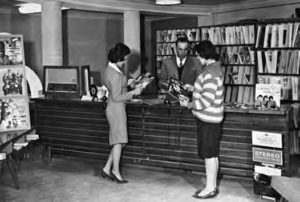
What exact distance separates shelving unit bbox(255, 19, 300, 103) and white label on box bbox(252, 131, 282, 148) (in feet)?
9.16

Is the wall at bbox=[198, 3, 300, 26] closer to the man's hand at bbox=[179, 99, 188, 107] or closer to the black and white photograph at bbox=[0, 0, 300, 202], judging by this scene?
the black and white photograph at bbox=[0, 0, 300, 202]

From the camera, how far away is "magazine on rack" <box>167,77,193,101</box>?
15.5ft

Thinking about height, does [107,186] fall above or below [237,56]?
below

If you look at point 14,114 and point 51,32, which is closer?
point 14,114

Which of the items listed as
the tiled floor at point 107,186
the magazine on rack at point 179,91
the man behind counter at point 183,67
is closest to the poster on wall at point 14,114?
the tiled floor at point 107,186

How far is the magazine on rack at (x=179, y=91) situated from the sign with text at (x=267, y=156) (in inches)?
37.2

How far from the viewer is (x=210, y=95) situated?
4098 millimetres

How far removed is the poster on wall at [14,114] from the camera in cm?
527

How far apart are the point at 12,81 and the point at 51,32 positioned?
5.69 ft

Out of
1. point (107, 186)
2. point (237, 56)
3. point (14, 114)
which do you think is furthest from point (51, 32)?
point (237, 56)

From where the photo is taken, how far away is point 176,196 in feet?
14.5

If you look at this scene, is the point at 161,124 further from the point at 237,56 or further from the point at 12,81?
the point at 237,56

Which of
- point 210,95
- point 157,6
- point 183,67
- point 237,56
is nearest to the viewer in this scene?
point 210,95

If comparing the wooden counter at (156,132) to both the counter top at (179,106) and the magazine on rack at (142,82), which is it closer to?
the counter top at (179,106)
